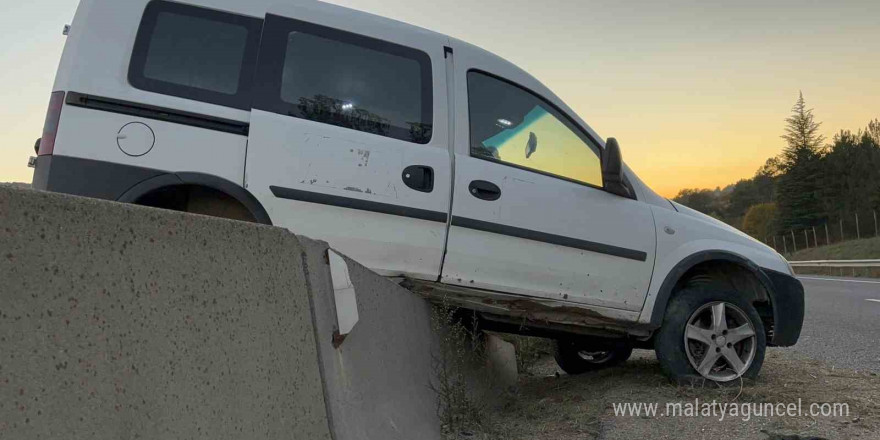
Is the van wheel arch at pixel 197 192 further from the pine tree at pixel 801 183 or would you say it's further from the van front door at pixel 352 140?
the pine tree at pixel 801 183

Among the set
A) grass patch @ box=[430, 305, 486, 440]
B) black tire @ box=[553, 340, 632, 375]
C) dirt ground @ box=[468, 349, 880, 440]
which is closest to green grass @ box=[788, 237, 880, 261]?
black tire @ box=[553, 340, 632, 375]

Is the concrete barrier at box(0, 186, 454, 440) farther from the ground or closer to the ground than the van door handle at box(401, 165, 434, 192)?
closer to the ground

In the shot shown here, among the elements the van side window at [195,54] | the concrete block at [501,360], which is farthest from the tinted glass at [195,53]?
the concrete block at [501,360]

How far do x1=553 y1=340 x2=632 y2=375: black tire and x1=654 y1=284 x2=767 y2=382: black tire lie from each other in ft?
4.38

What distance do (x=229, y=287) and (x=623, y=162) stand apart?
3332mm

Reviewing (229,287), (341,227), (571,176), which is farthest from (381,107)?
(229,287)

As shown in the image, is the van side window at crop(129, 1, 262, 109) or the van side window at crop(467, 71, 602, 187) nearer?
the van side window at crop(129, 1, 262, 109)

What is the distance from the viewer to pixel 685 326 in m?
4.56

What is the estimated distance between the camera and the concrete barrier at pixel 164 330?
129cm

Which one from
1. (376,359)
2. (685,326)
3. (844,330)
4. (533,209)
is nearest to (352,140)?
(533,209)

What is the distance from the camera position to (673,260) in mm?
4598

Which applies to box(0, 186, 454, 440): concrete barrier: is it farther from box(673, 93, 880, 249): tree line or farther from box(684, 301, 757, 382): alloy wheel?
box(673, 93, 880, 249): tree line

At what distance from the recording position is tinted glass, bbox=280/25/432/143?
3646 millimetres

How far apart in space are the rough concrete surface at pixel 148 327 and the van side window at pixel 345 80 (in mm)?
1599
